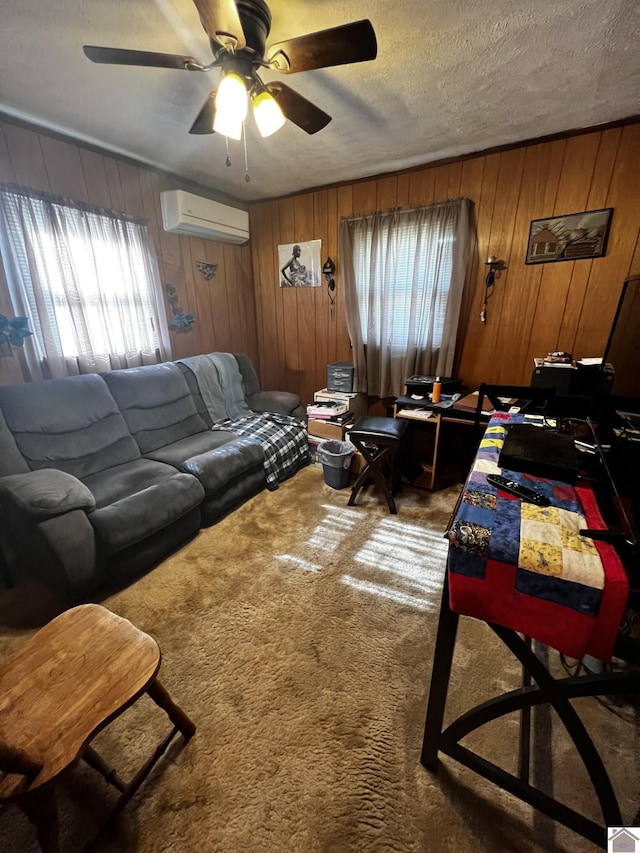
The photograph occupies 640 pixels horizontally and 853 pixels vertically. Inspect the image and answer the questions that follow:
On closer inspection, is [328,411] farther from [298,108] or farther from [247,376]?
[298,108]

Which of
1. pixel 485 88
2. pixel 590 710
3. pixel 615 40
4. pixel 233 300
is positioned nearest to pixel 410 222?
pixel 485 88

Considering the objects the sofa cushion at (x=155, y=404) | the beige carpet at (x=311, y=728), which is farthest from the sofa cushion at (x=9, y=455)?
the beige carpet at (x=311, y=728)

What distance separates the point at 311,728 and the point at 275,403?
2.41 m

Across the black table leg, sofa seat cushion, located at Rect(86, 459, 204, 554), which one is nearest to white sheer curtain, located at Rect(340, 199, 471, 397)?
sofa seat cushion, located at Rect(86, 459, 204, 554)

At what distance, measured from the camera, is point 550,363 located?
2223 mm

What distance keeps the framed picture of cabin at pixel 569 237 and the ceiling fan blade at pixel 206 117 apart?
2201 mm

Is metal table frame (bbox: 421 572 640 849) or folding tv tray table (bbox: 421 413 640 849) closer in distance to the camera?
folding tv tray table (bbox: 421 413 640 849)

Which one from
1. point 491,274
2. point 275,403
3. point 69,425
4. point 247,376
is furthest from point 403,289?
point 69,425

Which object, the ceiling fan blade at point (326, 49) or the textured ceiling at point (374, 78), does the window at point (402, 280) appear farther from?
the ceiling fan blade at point (326, 49)

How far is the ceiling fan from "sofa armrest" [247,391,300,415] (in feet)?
6.69

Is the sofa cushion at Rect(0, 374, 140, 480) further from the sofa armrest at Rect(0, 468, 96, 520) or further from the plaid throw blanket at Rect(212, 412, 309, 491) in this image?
the plaid throw blanket at Rect(212, 412, 309, 491)

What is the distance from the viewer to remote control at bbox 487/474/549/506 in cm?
91

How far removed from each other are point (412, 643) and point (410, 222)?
9.71ft

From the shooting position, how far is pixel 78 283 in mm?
2424
